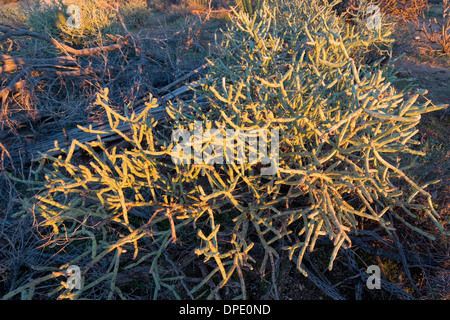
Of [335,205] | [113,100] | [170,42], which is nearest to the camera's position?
[335,205]

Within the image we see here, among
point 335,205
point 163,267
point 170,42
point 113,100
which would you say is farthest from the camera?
point 170,42

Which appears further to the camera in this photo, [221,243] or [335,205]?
[221,243]

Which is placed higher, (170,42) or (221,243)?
(170,42)

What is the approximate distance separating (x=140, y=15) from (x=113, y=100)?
16.9 feet

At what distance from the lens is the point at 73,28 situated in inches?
191

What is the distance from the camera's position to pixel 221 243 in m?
1.95

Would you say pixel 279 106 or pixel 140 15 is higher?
pixel 279 106

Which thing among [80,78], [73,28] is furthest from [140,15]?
[80,78]

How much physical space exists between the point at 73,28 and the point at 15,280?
171 inches
